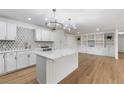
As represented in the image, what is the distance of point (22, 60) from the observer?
13.8 ft

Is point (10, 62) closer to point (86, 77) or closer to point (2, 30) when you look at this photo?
point (2, 30)

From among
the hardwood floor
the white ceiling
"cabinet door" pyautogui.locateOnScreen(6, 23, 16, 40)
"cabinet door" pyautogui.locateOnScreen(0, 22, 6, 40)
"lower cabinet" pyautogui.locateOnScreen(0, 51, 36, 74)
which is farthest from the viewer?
"cabinet door" pyautogui.locateOnScreen(6, 23, 16, 40)

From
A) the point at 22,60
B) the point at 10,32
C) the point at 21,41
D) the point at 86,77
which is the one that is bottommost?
the point at 86,77

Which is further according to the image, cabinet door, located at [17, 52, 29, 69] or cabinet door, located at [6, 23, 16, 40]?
cabinet door, located at [17, 52, 29, 69]

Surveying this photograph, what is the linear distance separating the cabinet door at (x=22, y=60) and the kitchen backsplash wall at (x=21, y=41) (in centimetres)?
67

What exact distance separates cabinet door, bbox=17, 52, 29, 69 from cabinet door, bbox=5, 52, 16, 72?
0.66 feet

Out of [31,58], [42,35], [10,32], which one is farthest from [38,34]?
[10,32]

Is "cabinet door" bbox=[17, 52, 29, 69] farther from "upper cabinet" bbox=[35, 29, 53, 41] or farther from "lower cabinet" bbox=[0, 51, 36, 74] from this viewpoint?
"upper cabinet" bbox=[35, 29, 53, 41]

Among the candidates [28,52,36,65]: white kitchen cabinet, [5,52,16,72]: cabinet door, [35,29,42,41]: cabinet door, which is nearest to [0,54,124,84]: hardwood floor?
[5,52,16,72]: cabinet door

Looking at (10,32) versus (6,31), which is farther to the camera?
(10,32)

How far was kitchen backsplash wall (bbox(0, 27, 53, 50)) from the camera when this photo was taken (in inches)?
161

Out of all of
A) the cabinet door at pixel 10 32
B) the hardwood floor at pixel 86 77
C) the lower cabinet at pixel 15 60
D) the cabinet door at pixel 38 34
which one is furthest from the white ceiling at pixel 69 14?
the hardwood floor at pixel 86 77

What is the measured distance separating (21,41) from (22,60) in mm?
1212
